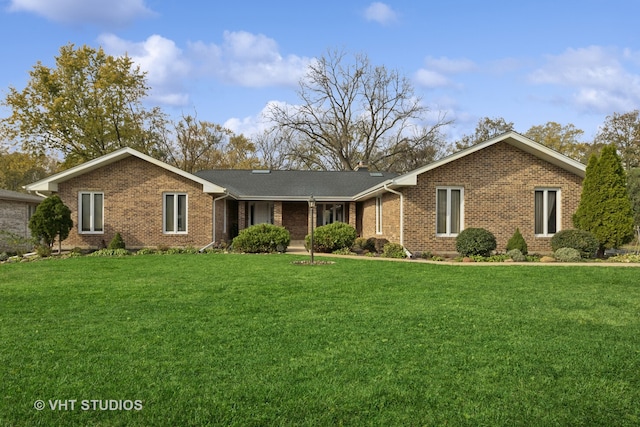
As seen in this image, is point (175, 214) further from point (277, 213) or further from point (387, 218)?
Answer: point (387, 218)

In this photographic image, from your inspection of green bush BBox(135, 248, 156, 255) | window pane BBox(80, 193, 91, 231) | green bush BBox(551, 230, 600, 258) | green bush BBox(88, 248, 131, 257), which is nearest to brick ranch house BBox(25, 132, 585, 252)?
window pane BBox(80, 193, 91, 231)

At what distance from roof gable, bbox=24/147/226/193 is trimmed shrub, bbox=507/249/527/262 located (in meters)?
10.8

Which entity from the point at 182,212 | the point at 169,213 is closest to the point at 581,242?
the point at 182,212

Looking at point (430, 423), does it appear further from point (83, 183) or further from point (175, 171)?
point (83, 183)

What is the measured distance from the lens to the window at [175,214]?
1864 cm

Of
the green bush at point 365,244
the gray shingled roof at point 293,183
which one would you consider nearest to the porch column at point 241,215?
the gray shingled roof at point 293,183

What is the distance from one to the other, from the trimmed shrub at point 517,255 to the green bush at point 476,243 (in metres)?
0.59

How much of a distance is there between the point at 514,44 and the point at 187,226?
13.5 m

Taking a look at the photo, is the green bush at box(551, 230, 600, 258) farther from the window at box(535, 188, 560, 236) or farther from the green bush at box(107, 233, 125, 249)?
the green bush at box(107, 233, 125, 249)

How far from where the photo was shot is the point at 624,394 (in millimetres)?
3842

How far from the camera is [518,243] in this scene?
1494cm

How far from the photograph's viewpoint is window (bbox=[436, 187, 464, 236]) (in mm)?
16359

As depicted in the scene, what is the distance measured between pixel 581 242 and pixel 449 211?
425 centimetres

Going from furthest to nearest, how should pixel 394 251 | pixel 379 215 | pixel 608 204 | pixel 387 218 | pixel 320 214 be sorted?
1. pixel 320 214
2. pixel 379 215
3. pixel 387 218
4. pixel 394 251
5. pixel 608 204
